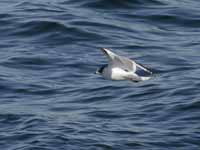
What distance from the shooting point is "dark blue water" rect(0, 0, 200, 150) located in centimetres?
1673

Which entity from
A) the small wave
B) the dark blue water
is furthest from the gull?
the small wave

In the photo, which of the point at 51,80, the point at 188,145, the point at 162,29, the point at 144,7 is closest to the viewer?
the point at 188,145

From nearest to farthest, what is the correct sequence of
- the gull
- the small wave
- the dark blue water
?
the gull → the dark blue water → the small wave

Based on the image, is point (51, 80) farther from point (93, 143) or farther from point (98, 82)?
point (93, 143)

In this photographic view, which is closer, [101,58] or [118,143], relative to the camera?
[118,143]

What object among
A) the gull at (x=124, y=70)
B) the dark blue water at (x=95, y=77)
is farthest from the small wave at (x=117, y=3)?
the gull at (x=124, y=70)

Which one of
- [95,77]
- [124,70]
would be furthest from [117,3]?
[124,70]

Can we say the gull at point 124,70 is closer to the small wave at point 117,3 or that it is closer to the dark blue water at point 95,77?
the dark blue water at point 95,77

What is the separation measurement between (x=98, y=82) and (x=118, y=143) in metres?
3.90

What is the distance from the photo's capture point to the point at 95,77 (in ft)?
67.1

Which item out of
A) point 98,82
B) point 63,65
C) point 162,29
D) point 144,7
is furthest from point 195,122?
point 144,7

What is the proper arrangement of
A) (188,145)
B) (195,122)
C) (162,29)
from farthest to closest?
1. (162,29)
2. (195,122)
3. (188,145)

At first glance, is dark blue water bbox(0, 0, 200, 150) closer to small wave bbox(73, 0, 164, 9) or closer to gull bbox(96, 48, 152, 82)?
small wave bbox(73, 0, 164, 9)

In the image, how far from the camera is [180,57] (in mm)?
21359
